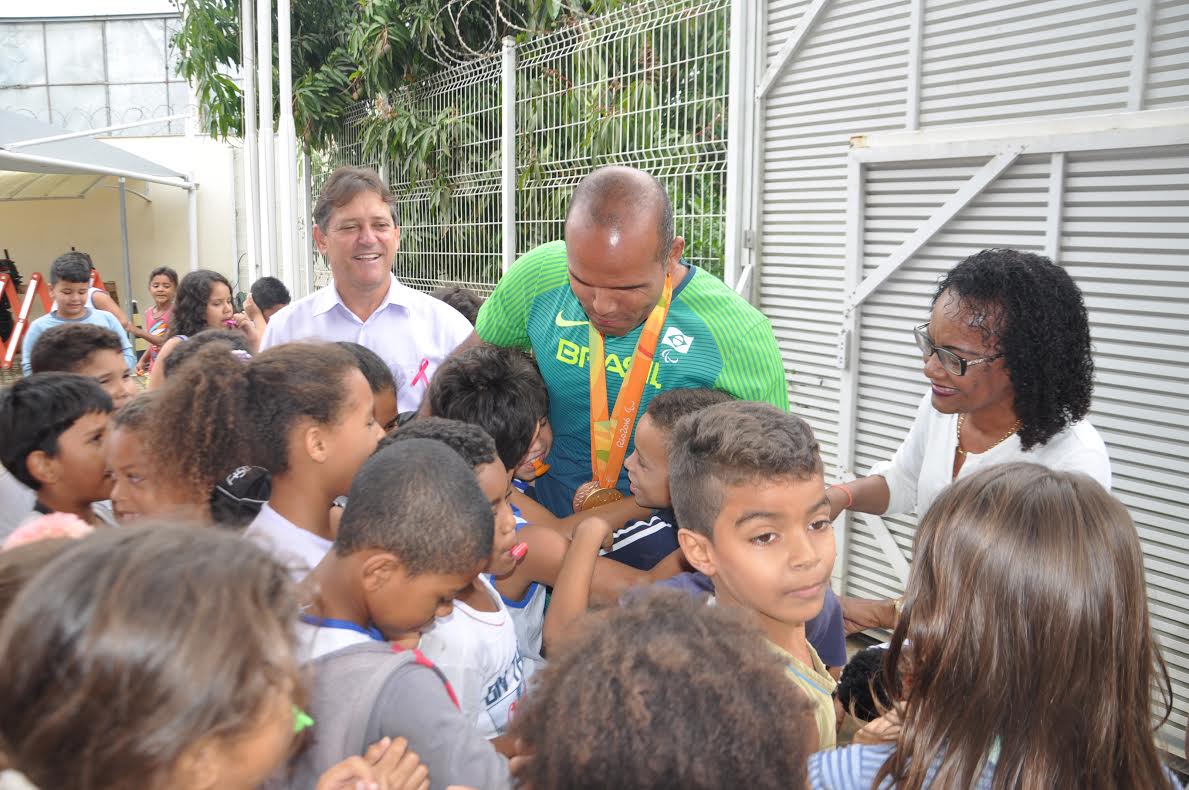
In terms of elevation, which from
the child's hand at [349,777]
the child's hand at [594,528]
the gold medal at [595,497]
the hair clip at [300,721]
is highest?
the hair clip at [300,721]

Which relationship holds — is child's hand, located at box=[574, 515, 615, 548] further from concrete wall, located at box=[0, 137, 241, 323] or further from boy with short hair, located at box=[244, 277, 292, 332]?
concrete wall, located at box=[0, 137, 241, 323]

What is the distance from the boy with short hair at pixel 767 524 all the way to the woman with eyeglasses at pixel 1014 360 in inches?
24.6

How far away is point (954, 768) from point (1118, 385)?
8.57 ft

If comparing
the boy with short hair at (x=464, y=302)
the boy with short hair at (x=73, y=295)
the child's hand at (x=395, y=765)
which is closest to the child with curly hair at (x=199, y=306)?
the boy with short hair at (x=73, y=295)

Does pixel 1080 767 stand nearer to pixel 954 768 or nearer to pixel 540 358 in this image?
pixel 954 768

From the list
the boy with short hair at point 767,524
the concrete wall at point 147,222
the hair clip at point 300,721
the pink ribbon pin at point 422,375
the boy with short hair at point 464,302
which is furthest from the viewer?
the concrete wall at point 147,222

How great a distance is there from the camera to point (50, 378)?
116 inches

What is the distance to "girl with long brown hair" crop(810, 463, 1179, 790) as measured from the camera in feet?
4.76

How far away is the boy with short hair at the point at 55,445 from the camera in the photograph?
9.27 ft

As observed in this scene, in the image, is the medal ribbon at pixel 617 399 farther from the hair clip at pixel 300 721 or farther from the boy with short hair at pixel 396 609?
the hair clip at pixel 300 721

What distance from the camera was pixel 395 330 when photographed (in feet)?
12.6

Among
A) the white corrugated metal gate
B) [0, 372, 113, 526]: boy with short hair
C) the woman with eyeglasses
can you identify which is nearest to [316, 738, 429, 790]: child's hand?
the woman with eyeglasses

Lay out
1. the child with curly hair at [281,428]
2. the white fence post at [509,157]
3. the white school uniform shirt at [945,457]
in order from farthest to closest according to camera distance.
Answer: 1. the white fence post at [509,157]
2. the white school uniform shirt at [945,457]
3. the child with curly hair at [281,428]

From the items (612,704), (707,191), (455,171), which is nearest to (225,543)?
(612,704)
